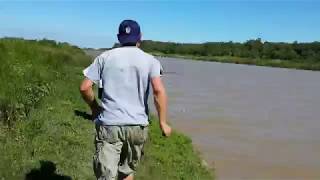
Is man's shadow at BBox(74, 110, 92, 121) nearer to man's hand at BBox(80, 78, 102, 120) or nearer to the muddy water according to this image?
the muddy water

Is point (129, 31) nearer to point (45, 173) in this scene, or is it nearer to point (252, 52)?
point (45, 173)

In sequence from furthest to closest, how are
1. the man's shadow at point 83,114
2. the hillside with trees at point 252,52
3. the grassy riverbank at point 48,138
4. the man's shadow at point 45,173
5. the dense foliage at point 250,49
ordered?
the dense foliage at point 250,49 → the hillside with trees at point 252,52 → the man's shadow at point 83,114 → the grassy riverbank at point 48,138 → the man's shadow at point 45,173

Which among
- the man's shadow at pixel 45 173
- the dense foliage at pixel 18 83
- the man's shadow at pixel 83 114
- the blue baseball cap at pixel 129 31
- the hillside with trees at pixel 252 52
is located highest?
the blue baseball cap at pixel 129 31

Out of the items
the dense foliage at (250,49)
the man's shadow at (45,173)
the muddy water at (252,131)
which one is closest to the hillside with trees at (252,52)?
the dense foliage at (250,49)

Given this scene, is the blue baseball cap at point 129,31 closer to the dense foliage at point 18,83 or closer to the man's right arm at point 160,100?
the man's right arm at point 160,100

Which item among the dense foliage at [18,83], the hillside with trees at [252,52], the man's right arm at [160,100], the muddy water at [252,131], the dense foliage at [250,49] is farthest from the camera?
the dense foliage at [250,49]

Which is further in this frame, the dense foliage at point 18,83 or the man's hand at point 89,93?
the dense foliage at point 18,83

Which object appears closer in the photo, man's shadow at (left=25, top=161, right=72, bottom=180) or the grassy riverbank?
man's shadow at (left=25, top=161, right=72, bottom=180)

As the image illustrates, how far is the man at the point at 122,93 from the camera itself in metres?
4.90

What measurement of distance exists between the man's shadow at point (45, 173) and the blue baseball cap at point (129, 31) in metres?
2.34

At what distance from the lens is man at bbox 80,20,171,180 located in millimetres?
4902

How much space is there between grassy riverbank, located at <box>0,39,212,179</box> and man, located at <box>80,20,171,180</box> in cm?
191

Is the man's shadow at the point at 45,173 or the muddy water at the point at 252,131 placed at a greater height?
the man's shadow at the point at 45,173

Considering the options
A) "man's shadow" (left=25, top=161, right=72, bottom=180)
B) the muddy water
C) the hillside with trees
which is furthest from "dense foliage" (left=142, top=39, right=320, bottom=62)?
"man's shadow" (left=25, top=161, right=72, bottom=180)
